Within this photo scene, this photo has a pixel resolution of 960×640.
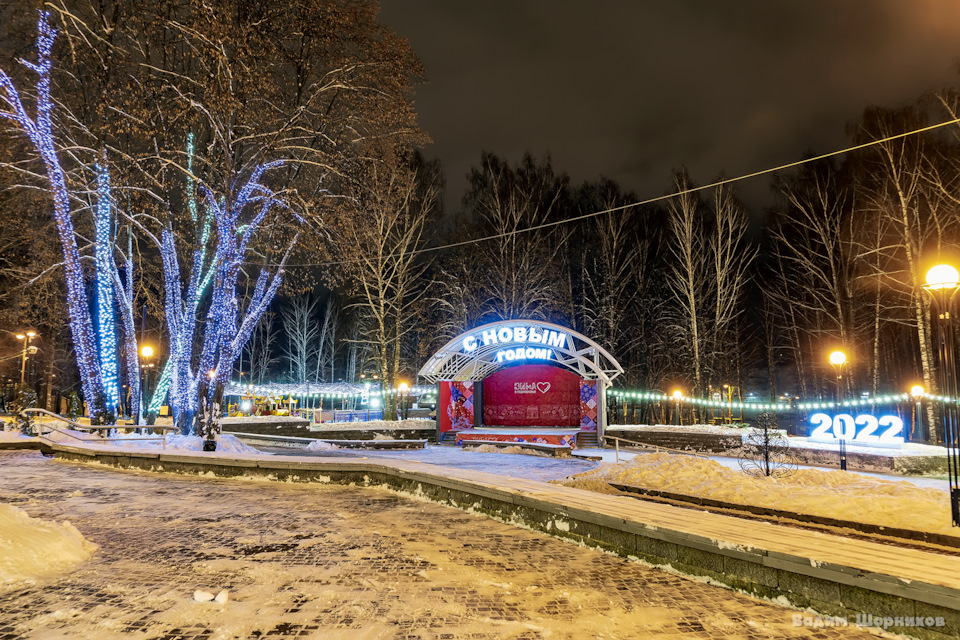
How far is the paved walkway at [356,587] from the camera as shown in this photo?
13.5ft

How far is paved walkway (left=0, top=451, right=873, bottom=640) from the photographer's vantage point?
13.5ft

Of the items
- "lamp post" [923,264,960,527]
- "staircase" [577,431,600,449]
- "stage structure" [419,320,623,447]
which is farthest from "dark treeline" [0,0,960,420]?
"lamp post" [923,264,960,527]

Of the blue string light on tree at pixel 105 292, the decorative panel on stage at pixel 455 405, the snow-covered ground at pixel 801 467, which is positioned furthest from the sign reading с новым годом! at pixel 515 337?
the blue string light on tree at pixel 105 292

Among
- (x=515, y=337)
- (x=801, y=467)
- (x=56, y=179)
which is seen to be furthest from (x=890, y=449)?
(x=56, y=179)

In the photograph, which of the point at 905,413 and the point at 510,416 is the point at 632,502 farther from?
the point at 905,413

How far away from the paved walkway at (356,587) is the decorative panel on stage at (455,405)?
17.3 metres

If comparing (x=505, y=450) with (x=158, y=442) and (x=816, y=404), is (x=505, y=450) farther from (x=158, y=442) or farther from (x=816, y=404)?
(x=816, y=404)

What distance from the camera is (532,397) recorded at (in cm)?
2650

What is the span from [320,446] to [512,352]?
979cm

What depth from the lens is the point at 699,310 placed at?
32.7 metres

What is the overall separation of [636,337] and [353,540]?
1245 inches

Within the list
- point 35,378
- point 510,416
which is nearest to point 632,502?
point 510,416

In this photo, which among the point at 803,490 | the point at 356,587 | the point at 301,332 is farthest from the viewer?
the point at 301,332

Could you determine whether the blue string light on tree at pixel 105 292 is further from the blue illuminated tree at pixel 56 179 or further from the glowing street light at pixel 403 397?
the glowing street light at pixel 403 397
